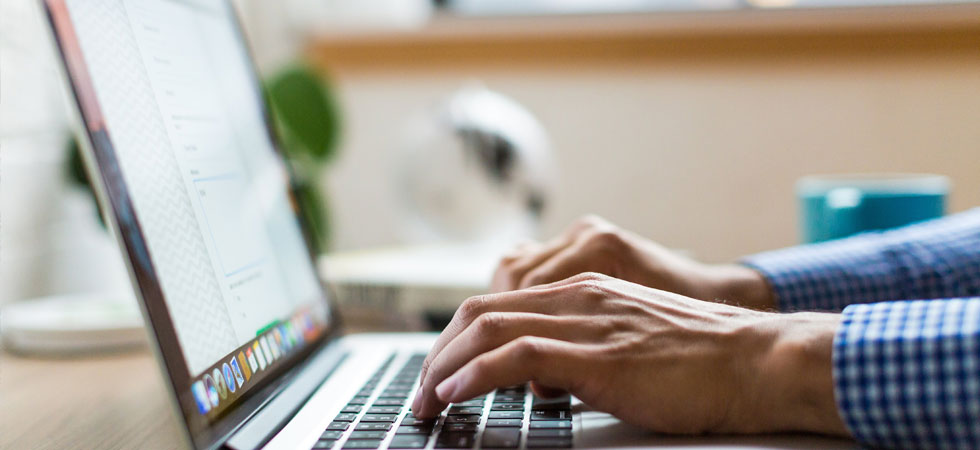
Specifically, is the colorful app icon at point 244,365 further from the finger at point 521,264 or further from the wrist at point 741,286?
the wrist at point 741,286

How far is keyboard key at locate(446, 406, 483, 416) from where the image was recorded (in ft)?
1.47

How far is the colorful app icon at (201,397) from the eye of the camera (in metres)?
0.38

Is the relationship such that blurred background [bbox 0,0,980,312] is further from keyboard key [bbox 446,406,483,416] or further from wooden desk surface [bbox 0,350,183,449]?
keyboard key [bbox 446,406,483,416]

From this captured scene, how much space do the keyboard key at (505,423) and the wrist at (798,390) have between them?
123 mm

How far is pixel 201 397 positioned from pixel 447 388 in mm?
124

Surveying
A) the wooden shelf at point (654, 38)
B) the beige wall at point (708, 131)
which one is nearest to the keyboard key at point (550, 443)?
the beige wall at point (708, 131)

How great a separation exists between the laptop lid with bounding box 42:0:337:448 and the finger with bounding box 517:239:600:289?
0.19 metres

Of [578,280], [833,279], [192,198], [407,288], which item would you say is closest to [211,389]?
[192,198]

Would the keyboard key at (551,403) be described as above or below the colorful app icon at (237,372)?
below

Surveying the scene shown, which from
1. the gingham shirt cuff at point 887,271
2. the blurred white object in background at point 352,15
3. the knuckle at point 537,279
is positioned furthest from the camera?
the blurred white object in background at point 352,15

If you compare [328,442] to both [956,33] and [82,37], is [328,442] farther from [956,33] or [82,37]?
[956,33]

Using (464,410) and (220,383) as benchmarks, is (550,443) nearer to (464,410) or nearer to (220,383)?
(464,410)

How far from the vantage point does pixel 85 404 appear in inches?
23.4

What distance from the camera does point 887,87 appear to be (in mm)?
1345
